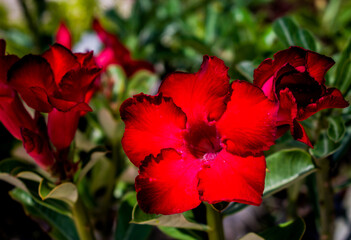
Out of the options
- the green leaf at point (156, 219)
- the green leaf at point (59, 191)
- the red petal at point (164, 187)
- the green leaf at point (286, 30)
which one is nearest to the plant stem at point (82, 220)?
the green leaf at point (59, 191)

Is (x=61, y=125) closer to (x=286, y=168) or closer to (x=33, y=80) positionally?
(x=33, y=80)

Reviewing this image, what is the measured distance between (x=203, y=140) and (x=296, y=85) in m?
0.16

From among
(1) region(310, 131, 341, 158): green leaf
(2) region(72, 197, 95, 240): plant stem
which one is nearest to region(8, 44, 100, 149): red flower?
(2) region(72, 197, 95, 240): plant stem

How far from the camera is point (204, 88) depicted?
557mm

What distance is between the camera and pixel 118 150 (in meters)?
1.13

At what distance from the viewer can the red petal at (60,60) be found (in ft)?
2.01

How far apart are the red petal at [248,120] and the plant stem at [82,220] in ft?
1.15

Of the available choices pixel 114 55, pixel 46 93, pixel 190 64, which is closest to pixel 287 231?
pixel 46 93

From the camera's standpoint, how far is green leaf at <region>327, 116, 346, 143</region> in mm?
693

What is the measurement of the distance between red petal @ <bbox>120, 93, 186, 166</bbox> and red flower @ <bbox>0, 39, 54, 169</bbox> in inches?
7.1

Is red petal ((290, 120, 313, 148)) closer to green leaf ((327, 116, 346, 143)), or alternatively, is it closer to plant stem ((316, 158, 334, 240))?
green leaf ((327, 116, 346, 143))

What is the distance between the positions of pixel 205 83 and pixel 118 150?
2.07 ft

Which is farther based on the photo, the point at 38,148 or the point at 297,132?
the point at 38,148

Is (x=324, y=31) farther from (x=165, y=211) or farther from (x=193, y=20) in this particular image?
(x=165, y=211)
